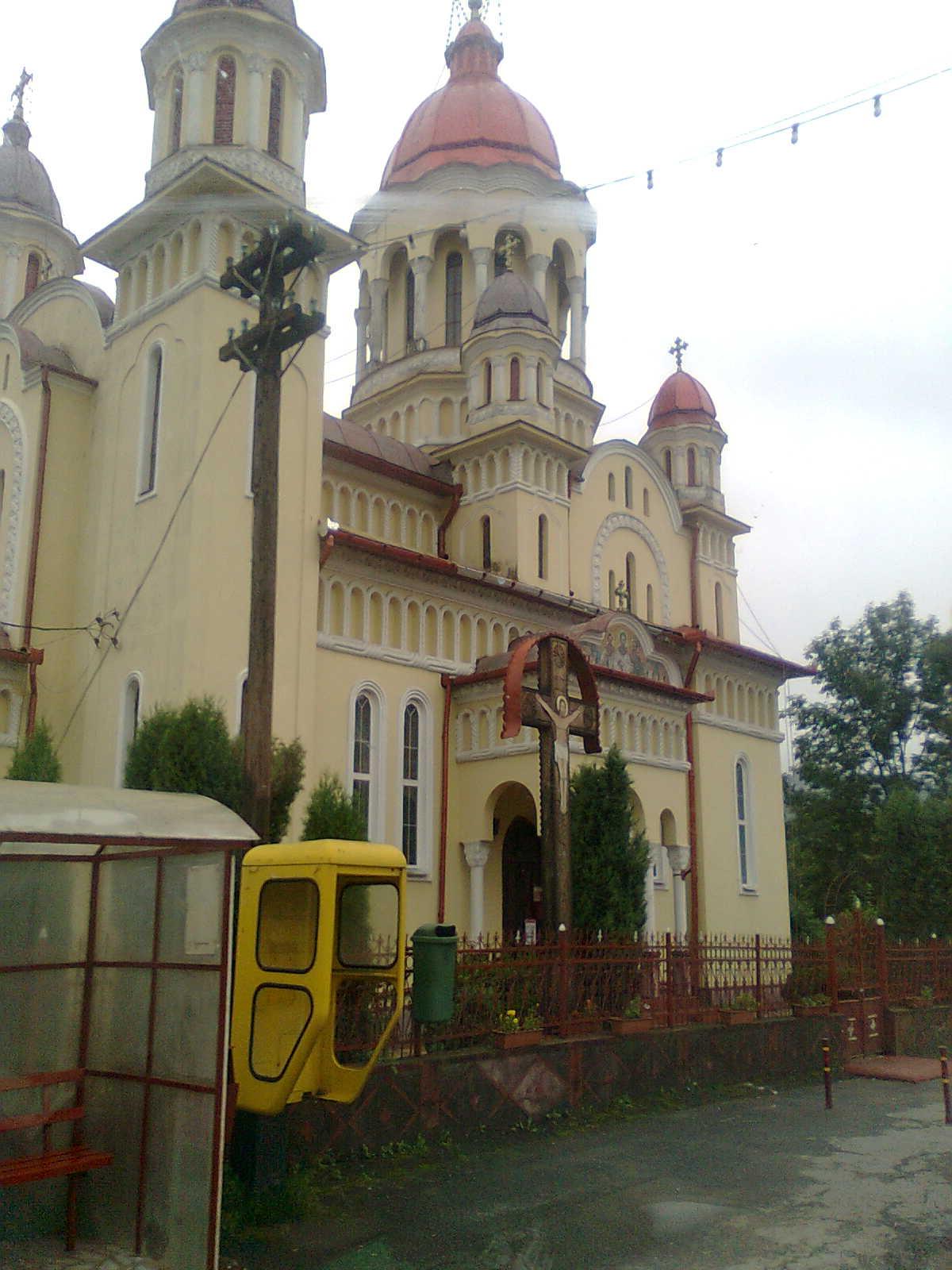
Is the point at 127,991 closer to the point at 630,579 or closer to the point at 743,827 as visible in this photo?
the point at 630,579

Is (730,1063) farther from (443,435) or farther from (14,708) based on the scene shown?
(443,435)

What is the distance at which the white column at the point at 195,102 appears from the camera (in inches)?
720

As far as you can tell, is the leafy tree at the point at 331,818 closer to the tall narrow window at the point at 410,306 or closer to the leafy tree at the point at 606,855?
the leafy tree at the point at 606,855

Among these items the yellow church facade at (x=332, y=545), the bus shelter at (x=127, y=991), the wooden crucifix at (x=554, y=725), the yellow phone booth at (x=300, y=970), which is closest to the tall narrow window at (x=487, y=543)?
the yellow church facade at (x=332, y=545)

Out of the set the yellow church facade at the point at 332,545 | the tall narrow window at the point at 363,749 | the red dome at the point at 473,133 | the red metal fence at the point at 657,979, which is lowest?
the red metal fence at the point at 657,979

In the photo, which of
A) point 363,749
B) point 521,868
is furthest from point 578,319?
point 363,749

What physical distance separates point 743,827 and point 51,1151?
19.9 m

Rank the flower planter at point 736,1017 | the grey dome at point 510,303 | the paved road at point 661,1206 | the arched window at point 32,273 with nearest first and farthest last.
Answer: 1. the paved road at point 661,1206
2. the flower planter at point 736,1017
3. the grey dome at point 510,303
4. the arched window at point 32,273

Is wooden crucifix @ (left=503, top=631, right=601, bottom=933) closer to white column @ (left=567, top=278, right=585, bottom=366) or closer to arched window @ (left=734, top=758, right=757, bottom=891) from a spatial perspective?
arched window @ (left=734, top=758, right=757, bottom=891)

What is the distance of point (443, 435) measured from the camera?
25453 mm

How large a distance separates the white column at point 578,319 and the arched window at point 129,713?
1490cm

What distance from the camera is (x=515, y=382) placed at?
23.1m

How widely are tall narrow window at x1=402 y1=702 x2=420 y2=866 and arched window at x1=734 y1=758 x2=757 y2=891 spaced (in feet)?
28.4

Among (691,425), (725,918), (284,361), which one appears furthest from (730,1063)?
(691,425)
